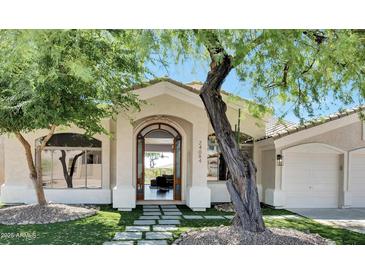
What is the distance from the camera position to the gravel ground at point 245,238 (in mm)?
9203

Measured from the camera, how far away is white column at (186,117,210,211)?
1511 centimetres

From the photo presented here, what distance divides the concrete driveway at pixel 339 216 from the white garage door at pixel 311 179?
0.55 meters

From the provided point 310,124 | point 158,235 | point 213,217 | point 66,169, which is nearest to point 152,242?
point 158,235

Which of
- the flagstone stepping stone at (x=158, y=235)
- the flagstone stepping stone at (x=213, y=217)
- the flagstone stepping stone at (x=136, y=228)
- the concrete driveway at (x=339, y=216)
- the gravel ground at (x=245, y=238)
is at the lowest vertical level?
the concrete driveway at (x=339, y=216)

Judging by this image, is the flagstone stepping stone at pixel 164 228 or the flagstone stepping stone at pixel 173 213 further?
the flagstone stepping stone at pixel 173 213

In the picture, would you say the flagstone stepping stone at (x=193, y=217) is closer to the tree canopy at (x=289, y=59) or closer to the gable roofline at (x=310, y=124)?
the tree canopy at (x=289, y=59)

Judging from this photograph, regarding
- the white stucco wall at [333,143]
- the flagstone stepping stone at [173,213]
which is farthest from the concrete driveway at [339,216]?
the flagstone stepping stone at [173,213]

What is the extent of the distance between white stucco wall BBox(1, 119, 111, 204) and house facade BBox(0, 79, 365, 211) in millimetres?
40

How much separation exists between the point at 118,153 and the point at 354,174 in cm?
1084

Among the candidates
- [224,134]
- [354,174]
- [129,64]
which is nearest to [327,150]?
[354,174]

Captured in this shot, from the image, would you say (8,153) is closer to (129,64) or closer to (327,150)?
(129,64)

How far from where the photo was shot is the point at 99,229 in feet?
36.5

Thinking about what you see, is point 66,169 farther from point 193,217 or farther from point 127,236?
point 127,236

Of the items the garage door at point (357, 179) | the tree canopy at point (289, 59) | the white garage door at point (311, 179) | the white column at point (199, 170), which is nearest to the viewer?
the tree canopy at point (289, 59)
